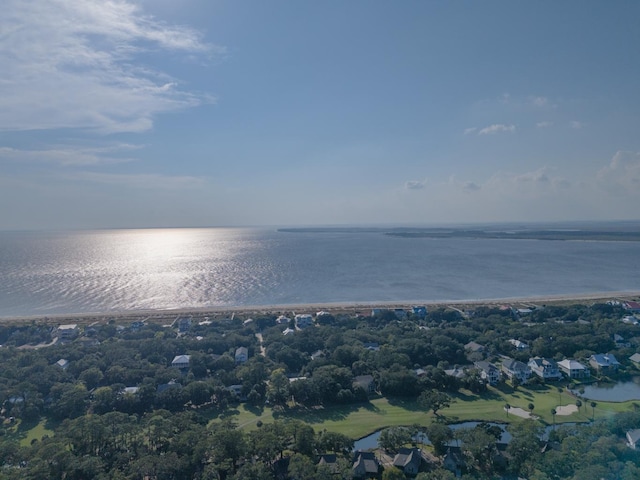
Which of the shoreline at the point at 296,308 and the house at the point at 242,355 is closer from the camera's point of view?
the house at the point at 242,355

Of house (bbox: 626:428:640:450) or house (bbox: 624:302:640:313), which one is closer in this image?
house (bbox: 626:428:640:450)

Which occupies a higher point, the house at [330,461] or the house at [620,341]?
the house at [620,341]

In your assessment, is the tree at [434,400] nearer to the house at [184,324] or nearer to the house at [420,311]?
the house at [420,311]

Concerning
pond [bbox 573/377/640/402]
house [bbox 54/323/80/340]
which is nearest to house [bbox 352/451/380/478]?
pond [bbox 573/377/640/402]

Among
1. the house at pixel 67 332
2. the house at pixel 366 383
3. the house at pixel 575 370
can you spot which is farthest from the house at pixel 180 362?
the house at pixel 575 370

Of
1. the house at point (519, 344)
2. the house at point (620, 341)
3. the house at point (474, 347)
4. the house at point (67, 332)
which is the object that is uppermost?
the house at point (620, 341)

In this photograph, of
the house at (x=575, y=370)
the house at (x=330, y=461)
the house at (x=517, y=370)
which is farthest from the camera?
the house at (x=575, y=370)

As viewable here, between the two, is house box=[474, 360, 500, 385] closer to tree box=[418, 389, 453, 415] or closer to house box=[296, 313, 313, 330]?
tree box=[418, 389, 453, 415]
